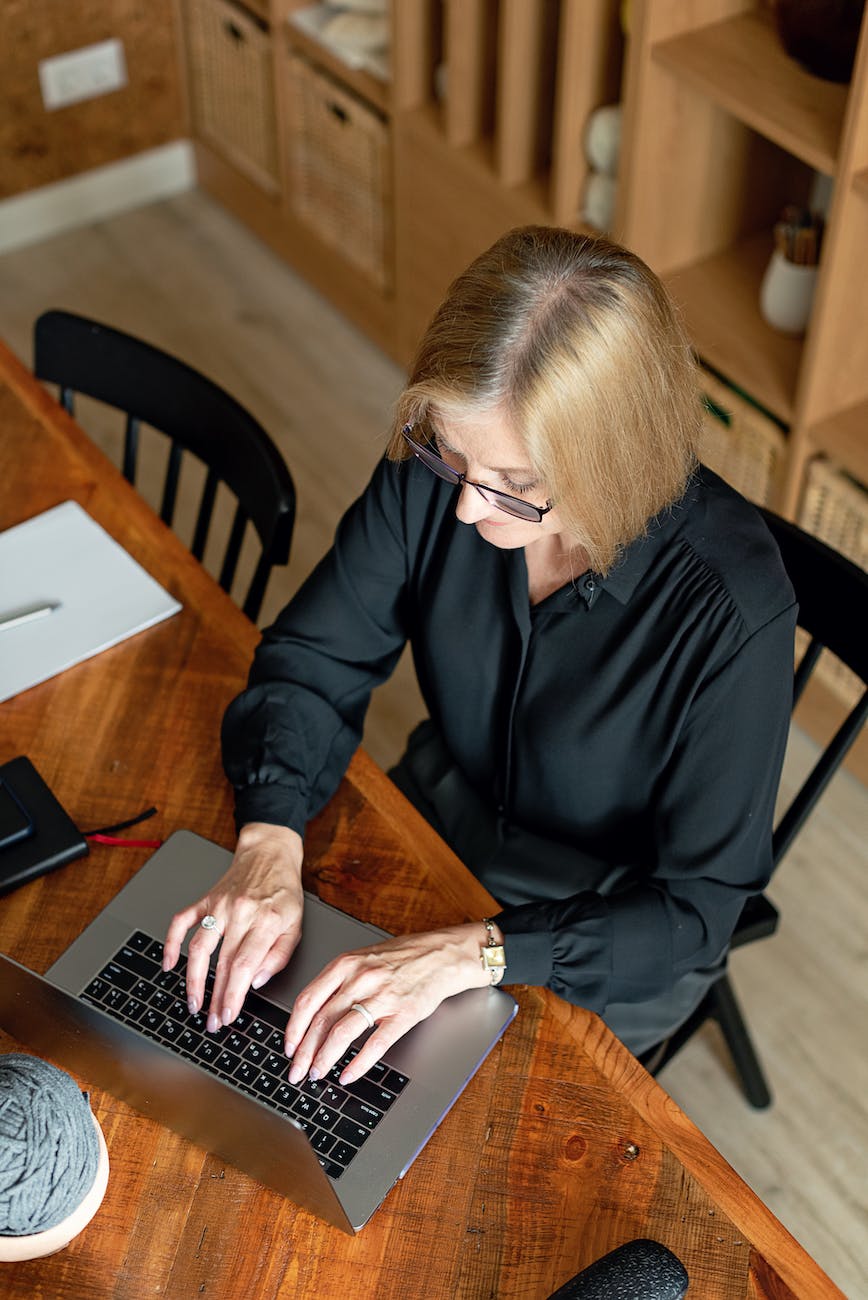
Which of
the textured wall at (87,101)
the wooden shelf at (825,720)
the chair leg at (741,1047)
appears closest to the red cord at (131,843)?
the chair leg at (741,1047)

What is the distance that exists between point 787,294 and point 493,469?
1.20 m

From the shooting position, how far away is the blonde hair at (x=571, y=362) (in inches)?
44.2

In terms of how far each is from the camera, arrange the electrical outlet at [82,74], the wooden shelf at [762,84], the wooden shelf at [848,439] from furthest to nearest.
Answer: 1. the electrical outlet at [82,74]
2. the wooden shelf at [848,439]
3. the wooden shelf at [762,84]

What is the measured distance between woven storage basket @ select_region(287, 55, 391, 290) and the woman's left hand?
2.06 metres

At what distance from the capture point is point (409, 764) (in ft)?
5.50

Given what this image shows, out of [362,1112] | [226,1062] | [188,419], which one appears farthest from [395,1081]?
[188,419]

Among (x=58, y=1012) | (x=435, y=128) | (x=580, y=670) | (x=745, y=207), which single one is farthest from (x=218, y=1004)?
(x=435, y=128)

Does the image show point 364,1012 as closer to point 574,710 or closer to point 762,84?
point 574,710

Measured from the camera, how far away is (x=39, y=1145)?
959 millimetres

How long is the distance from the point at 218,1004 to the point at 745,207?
1760mm

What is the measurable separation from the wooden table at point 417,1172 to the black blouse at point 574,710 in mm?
69

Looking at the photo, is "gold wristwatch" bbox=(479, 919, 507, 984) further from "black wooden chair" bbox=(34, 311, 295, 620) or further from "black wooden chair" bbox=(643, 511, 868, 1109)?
"black wooden chair" bbox=(34, 311, 295, 620)

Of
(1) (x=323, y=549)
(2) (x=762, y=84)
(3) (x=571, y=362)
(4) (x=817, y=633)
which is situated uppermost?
(3) (x=571, y=362)

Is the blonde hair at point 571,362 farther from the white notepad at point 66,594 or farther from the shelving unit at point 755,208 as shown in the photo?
the shelving unit at point 755,208
